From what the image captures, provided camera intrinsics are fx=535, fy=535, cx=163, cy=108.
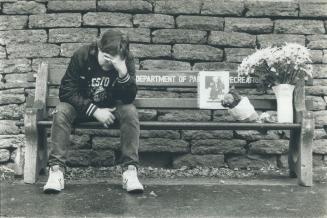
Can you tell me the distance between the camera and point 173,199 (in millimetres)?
4254

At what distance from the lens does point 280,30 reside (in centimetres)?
582

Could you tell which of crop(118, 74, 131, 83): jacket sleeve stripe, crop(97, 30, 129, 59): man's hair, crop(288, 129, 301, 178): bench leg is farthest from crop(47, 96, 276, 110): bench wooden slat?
crop(97, 30, 129, 59): man's hair

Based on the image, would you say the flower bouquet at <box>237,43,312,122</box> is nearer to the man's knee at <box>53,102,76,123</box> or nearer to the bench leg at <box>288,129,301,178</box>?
the bench leg at <box>288,129,301,178</box>

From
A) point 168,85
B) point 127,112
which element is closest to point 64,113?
point 127,112

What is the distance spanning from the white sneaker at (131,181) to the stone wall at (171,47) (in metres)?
1.23

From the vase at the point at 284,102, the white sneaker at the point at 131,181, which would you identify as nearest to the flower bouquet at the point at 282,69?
the vase at the point at 284,102

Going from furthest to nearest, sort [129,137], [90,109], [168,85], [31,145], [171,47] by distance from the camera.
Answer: [171,47] < [168,85] < [31,145] < [90,109] < [129,137]

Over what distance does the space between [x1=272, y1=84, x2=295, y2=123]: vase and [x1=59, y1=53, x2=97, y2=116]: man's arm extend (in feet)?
5.80

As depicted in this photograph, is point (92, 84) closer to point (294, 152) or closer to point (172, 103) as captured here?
point (172, 103)

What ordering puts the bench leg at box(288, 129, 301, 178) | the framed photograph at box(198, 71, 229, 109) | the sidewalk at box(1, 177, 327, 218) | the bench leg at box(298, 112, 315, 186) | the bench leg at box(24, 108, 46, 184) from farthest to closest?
the framed photograph at box(198, 71, 229, 109) < the bench leg at box(288, 129, 301, 178) < the bench leg at box(298, 112, 315, 186) < the bench leg at box(24, 108, 46, 184) < the sidewalk at box(1, 177, 327, 218)

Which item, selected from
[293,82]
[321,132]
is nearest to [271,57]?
[293,82]

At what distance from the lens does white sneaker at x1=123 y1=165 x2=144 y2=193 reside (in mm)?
4383

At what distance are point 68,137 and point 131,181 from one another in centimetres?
66

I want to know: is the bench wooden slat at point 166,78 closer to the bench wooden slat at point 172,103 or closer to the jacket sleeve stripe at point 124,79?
the bench wooden slat at point 172,103
